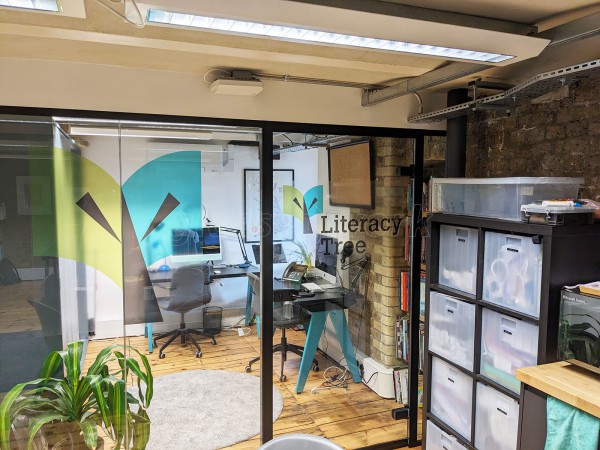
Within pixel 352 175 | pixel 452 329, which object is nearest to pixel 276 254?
pixel 352 175

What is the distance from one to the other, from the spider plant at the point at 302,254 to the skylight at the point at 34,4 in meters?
1.90

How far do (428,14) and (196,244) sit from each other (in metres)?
1.80

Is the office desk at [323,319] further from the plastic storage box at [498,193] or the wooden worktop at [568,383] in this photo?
the wooden worktop at [568,383]

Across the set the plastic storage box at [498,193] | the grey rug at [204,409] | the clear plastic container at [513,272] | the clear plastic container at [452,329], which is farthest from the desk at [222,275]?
the clear plastic container at [513,272]

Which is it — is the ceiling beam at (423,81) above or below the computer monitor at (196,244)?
above

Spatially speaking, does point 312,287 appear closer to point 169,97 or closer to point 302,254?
point 302,254

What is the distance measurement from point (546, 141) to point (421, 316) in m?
1.42

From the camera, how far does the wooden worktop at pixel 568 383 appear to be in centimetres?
157

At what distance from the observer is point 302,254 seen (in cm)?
299

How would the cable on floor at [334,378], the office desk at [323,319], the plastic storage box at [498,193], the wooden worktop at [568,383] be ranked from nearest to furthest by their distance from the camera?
1. the wooden worktop at [568,383]
2. the plastic storage box at [498,193]
3. the office desk at [323,319]
4. the cable on floor at [334,378]

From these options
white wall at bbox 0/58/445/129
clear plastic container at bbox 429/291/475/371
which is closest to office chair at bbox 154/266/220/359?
white wall at bbox 0/58/445/129

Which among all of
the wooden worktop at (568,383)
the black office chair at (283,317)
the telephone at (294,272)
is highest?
the telephone at (294,272)

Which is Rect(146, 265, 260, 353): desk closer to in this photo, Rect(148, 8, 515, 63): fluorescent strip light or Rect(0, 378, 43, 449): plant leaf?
Rect(0, 378, 43, 449): plant leaf

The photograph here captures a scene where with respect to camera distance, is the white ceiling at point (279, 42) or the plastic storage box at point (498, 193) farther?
the plastic storage box at point (498, 193)
